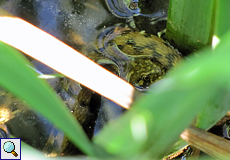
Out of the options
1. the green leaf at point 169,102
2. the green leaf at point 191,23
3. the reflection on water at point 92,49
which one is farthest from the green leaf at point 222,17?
the reflection on water at point 92,49

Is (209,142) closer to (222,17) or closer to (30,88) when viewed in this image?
(222,17)

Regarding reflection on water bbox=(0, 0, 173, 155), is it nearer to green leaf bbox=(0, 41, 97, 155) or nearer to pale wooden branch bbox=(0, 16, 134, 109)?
pale wooden branch bbox=(0, 16, 134, 109)

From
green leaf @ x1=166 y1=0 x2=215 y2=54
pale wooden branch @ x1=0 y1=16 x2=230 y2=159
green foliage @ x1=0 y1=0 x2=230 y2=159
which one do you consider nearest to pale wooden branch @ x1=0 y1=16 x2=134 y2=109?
pale wooden branch @ x1=0 y1=16 x2=230 y2=159

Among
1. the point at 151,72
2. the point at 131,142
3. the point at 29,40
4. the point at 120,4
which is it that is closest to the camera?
the point at 131,142

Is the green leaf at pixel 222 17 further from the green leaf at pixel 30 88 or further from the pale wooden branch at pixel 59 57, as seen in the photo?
the green leaf at pixel 30 88

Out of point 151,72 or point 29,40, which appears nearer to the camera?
point 29,40

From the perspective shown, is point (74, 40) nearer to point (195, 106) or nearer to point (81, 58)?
point (81, 58)

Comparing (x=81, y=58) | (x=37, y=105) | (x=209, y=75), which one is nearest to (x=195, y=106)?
(x=209, y=75)
